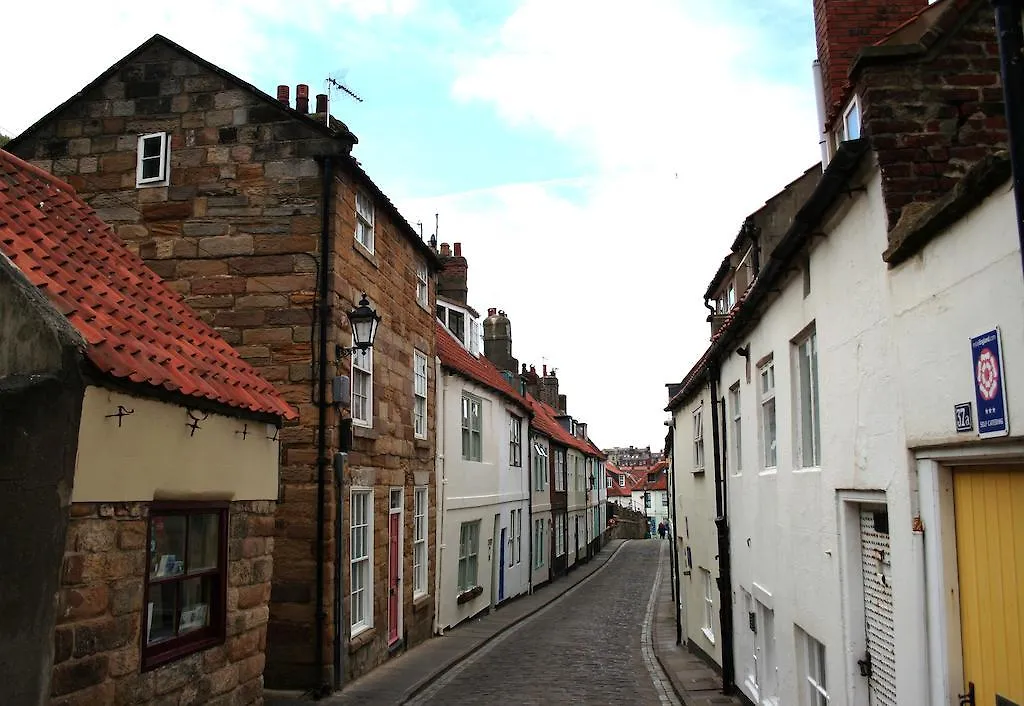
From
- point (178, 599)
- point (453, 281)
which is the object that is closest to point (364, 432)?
point (178, 599)

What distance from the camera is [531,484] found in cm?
3073

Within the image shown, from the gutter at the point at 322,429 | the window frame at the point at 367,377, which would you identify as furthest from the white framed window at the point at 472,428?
the gutter at the point at 322,429

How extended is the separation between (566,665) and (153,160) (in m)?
11.1

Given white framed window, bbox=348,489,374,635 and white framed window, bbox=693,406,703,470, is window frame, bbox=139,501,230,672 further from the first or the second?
white framed window, bbox=693,406,703,470

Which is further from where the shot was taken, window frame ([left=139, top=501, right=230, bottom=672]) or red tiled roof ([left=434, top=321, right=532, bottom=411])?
red tiled roof ([left=434, top=321, right=532, bottom=411])

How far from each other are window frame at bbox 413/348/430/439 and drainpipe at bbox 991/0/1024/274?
A: 14.7m

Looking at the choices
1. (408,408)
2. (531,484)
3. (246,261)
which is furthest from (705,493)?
(531,484)

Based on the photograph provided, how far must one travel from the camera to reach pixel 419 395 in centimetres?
1802

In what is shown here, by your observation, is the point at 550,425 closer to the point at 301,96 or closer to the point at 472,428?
the point at 472,428

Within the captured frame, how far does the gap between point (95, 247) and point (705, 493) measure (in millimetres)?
11849

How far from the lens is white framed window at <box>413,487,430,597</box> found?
17.6 meters

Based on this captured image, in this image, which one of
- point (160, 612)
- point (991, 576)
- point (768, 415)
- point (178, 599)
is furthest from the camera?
point (768, 415)

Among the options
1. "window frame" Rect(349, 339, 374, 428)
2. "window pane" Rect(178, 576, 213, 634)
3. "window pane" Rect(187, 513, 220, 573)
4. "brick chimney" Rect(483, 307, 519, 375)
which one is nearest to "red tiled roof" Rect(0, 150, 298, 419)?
"window pane" Rect(187, 513, 220, 573)

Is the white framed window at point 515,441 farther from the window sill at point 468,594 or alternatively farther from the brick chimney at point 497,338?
the brick chimney at point 497,338
